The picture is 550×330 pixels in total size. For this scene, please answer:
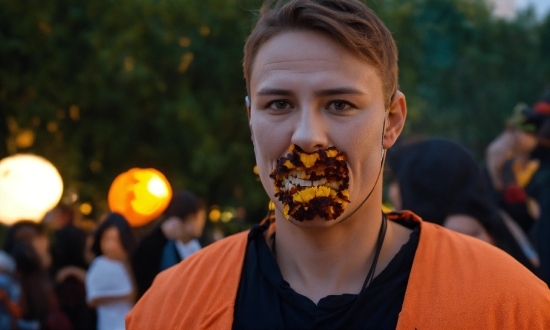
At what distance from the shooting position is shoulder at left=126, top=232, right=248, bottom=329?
2564 millimetres

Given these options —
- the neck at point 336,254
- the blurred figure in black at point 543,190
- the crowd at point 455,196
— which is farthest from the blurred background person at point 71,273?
the neck at point 336,254

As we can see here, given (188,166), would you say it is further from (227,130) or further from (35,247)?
(35,247)

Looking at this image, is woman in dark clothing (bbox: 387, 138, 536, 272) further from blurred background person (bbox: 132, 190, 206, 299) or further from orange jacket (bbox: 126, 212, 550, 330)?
blurred background person (bbox: 132, 190, 206, 299)

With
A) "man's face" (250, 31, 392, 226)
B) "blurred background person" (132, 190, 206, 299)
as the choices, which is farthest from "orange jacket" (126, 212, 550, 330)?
"blurred background person" (132, 190, 206, 299)

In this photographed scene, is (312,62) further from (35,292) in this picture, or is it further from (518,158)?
(35,292)

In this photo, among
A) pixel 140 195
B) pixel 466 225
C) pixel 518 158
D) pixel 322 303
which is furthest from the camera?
pixel 140 195

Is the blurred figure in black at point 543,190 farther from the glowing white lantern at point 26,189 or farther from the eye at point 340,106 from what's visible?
the glowing white lantern at point 26,189

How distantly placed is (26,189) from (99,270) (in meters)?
2.72

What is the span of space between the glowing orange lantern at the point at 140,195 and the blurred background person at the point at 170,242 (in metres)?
0.46

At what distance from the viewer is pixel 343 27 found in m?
2.46

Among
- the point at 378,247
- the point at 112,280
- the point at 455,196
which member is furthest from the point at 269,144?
the point at 112,280

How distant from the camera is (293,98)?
248cm

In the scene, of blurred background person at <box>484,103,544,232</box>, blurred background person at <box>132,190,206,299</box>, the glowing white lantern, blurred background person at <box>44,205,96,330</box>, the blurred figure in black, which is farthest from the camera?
the glowing white lantern

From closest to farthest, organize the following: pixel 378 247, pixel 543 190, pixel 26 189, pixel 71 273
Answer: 1. pixel 378 247
2. pixel 543 190
3. pixel 71 273
4. pixel 26 189
